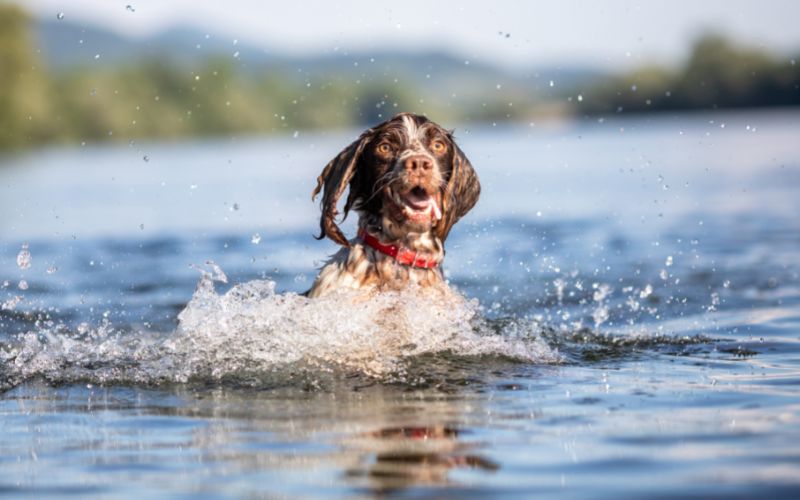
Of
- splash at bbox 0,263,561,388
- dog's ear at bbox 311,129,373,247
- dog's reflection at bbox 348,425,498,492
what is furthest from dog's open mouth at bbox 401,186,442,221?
dog's reflection at bbox 348,425,498,492

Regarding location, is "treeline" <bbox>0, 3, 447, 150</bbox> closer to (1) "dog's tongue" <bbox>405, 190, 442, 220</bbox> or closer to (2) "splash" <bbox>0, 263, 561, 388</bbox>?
(2) "splash" <bbox>0, 263, 561, 388</bbox>

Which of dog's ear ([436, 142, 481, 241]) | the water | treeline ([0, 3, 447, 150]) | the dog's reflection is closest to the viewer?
the dog's reflection

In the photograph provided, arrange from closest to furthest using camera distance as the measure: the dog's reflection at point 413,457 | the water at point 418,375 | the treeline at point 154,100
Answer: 1. the dog's reflection at point 413,457
2. the water at point 418,375
3. the treeline at point 154,100

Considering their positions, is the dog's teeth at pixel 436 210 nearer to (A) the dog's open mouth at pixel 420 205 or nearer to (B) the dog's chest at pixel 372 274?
(A) the dog's open mouth at pixel 420 205

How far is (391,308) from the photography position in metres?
8.66

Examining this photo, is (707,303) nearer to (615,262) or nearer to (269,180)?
(615,262)

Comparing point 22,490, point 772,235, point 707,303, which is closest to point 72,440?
point 22,490

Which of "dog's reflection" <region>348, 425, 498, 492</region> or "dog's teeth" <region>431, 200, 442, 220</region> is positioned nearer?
"dog's reflection" <region>348, 425, 498, 492</region>

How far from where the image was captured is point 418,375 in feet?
26.4

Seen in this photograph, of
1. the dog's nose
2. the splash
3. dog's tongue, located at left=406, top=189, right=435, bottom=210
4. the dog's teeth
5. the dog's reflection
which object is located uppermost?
the dog's nose

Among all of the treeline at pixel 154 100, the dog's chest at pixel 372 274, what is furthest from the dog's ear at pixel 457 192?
the treeline at pixel 154 100

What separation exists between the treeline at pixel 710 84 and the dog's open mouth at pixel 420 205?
65165 mm

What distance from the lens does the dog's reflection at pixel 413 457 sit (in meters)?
5.40

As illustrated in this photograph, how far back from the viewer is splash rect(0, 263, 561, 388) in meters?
8.29
